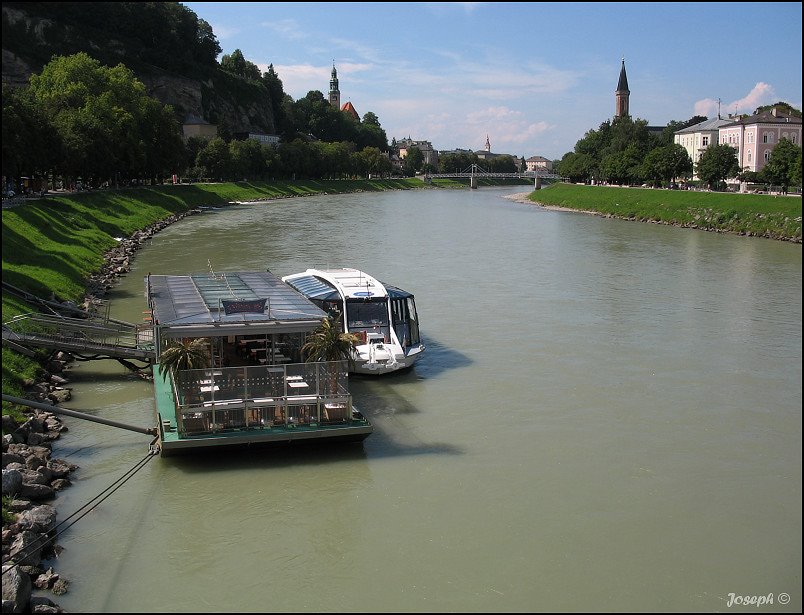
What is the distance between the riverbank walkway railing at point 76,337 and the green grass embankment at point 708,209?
143ft

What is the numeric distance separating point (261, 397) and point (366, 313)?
6727 millimetres

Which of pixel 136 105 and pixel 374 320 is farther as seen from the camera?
pixel 136 105

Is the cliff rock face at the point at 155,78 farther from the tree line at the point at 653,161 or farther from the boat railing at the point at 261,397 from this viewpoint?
the boat railing at the point at 261,397

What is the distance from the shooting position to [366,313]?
21.7 meters

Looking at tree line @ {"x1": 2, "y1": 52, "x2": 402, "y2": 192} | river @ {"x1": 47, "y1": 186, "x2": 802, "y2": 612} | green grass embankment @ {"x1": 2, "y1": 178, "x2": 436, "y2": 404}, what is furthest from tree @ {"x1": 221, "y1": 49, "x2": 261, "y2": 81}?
river @ {"x1": 47, "y1": 186, "x2": 802, "y2": 612}

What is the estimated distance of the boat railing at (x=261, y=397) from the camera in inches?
587

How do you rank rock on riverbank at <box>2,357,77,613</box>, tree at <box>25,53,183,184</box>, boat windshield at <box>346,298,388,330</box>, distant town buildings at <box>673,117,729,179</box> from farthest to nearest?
distant town buildings at <box>673,117,729,179</box>, tree at <box>25,53,183,184</box>, boat windshield at <box>346,298,388,330</box>, rock on riverbank at <box>2,357,77,613</box>

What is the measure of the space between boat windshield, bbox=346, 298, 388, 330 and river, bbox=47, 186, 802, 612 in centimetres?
162

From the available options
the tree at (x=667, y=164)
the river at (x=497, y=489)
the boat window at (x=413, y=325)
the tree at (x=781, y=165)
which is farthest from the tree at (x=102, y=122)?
the tree at (x=781, y=165)

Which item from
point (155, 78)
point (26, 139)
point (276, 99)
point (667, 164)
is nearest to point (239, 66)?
point (276, 99)

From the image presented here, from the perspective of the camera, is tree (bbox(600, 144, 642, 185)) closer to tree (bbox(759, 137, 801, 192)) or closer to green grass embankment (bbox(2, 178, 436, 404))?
tree (bbox(759, 137, 801, 192))

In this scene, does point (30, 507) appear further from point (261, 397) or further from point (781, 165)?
point (781, 165)

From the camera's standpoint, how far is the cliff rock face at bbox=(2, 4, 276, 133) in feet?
366

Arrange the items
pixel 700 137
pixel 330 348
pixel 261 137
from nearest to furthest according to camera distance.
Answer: pixel 330 348, pixel 700 137, pixel 261 137
